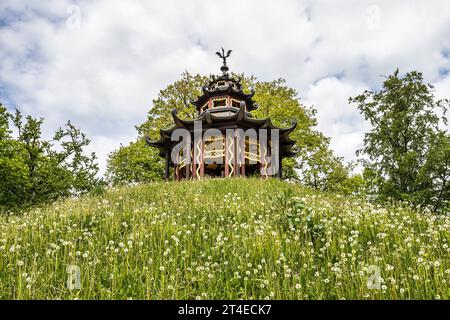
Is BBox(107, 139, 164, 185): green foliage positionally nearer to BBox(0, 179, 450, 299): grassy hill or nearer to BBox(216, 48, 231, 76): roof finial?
BBox(216, 48, 231, 76): roof finial

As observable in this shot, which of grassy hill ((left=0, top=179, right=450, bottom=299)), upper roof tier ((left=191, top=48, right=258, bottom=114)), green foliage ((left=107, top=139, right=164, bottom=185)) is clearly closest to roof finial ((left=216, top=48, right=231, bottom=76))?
upper roof tier ((left=191, top=48, right=258, bottom=114))

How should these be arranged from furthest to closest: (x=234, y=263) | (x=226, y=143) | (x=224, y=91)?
(x=224, y=91)
(x=226, y=143)
(x=234, y=263)

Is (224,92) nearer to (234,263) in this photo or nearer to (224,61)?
(224,61)

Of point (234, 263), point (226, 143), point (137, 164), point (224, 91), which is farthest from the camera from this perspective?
point (137, 164)

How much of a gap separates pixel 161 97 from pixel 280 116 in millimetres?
12280

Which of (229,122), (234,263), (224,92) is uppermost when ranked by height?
(224,92)

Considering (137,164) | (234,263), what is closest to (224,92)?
(137,164)

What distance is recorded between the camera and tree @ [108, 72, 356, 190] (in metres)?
28.8

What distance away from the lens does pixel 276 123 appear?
29734mm

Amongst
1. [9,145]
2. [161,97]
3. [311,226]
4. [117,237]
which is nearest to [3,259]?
[117,237]

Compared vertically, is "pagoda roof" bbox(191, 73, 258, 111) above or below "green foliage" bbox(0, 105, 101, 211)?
above

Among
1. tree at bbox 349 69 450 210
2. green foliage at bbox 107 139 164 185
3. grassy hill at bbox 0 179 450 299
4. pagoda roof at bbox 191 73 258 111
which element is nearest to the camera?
grassy hill at bbox 0 179 450 299

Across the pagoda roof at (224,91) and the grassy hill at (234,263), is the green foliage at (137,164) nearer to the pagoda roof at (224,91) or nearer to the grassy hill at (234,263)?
the pagoda roof at (224,91)

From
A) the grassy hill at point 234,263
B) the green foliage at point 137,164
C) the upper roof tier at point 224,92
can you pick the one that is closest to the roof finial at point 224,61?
the upper roof tier at point 224,92
